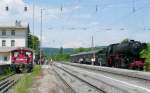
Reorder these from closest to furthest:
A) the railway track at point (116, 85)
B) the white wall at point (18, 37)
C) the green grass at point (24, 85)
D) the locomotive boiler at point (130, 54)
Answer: the railway track at point (116, 85)
the green grass at point (24, 85)
the locomotive boiler at point (130, 54)
the white wall at point (18, 37)

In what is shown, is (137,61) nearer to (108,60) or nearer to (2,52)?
(108,60)

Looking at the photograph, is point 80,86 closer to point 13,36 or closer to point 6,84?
point 6,84

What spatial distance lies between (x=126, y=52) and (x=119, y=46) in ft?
9.55

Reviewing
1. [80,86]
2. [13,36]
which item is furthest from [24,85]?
[13,36]

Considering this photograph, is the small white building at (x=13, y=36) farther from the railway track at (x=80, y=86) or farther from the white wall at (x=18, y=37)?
the railway track at (x=80, y=86)

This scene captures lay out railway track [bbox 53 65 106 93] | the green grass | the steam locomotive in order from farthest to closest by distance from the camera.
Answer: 1. the steam locomotive
2. railway track [bbox 53 65 106 93]
3. the green grass

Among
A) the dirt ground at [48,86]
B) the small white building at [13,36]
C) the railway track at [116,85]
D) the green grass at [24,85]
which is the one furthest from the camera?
the small white building at [13,36]

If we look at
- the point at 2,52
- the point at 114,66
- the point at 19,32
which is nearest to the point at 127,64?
the point at 114,66

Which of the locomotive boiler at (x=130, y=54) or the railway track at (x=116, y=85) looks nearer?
the railway track at (x=116, y=85)

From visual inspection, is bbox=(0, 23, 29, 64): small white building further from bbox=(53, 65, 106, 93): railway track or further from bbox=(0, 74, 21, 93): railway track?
bbox=(0, 74, 21, 93): railway track

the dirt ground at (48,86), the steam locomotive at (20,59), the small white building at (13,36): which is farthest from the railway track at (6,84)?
the small white building at (13,36)

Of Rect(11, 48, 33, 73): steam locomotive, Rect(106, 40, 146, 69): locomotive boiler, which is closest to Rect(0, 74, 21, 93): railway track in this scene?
Rect(106, 40, 146, 69): locomotive boiler

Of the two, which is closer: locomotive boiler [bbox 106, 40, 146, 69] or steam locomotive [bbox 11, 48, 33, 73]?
locomotive boiler [bbox 106, 40, 146, 69]

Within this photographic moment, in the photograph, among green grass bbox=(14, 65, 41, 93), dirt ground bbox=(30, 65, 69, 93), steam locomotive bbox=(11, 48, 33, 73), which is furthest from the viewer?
steam locomotive bbox=(11, 48, 33, 73)
